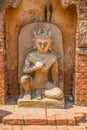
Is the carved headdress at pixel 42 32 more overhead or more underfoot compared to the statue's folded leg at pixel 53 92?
more overhead

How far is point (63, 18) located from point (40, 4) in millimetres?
470

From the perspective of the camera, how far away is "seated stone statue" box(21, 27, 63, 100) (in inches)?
227

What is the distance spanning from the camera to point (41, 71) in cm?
589

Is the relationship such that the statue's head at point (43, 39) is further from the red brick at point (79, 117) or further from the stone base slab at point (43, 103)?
the red brick at point (79, 117)

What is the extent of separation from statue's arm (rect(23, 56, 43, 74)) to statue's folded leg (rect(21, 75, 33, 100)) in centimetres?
12

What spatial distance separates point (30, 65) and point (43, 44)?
0.45 metres

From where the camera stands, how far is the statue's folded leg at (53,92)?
5758 mm

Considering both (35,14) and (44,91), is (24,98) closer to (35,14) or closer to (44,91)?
(44,91)

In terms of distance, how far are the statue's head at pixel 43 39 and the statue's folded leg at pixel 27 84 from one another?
519 millimetres

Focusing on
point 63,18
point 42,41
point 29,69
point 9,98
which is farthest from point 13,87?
point 63,18

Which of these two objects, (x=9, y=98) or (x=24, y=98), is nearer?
(x=24, y=98)

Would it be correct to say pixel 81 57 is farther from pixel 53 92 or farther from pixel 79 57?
pixel 53 92

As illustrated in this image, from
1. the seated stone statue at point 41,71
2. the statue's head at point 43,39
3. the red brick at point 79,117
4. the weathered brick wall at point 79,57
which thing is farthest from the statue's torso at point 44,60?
the red brick at point 79,117

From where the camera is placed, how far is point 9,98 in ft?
20.4
